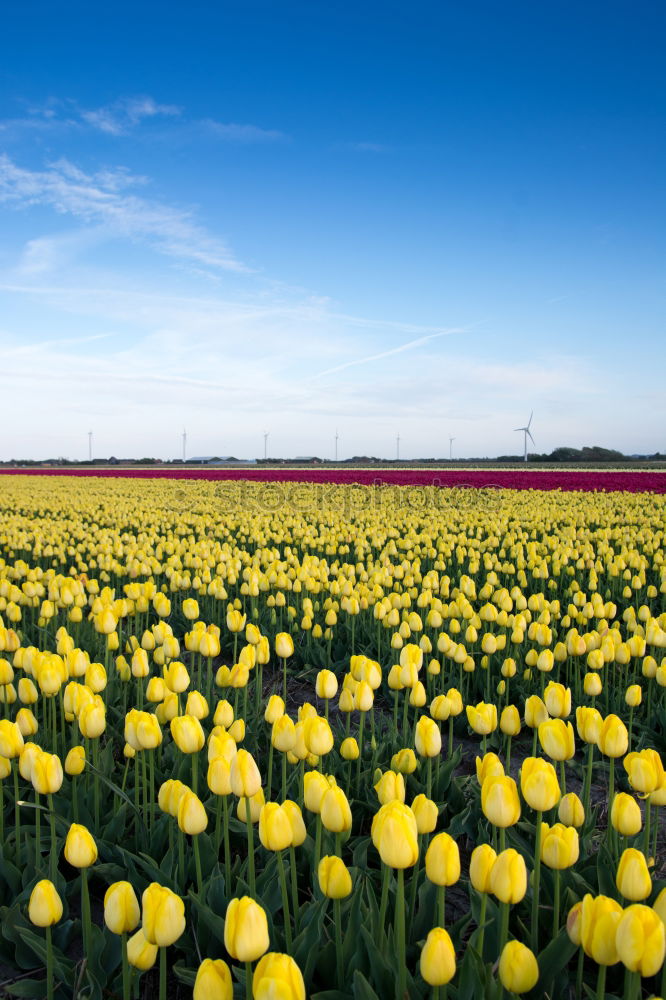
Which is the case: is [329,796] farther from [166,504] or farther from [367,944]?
[166,504]

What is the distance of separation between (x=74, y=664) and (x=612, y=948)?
2.42m

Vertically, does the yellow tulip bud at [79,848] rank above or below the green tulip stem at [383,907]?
above

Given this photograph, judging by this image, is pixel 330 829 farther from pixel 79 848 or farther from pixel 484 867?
pixel 79 848

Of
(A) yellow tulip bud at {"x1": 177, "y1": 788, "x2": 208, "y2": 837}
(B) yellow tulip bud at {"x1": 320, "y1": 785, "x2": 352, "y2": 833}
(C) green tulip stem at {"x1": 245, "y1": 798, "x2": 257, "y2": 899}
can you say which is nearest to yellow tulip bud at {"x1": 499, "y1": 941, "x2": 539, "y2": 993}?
(B) yellow tulip bud at {"x1": 320, "y1": 785, "x2": 352, "y2": 833}

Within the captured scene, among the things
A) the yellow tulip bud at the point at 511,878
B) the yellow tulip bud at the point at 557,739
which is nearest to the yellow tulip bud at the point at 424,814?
the yellow tulip bud at the point at 511,878

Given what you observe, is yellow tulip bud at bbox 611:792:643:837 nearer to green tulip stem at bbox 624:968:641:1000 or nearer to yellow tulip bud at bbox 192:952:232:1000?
green tulip stem at bbox 624:968:641:1000

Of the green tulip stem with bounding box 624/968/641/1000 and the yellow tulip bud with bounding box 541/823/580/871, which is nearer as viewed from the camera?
the green tulip stem with bounding box 624/968/641/1000

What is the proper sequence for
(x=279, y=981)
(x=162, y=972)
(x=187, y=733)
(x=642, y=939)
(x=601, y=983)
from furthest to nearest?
(x=187, y=733) → (x=162, y=972) → (x=601, y=983) → (x=642, y=939) → (x=279, y=981)

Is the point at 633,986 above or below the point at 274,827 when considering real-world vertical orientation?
below

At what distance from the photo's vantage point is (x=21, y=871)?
2.48m

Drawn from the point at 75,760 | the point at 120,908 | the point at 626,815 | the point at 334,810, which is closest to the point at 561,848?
the point at 626,815

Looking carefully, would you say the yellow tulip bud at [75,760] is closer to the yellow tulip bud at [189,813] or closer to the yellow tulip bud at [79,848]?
the yellow tulip bud at [79,848]

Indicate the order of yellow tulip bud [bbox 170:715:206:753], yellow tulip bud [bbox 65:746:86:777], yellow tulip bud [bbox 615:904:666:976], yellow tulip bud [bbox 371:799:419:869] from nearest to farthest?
yellow tulip bud [bbox 615:904:666:976]
yellow tulip bud [bbox 371:799:419:869]
yellow tulip bud [bbox 170:715:206:753]
yellow tulip bud [bbox 65:746:86:777]

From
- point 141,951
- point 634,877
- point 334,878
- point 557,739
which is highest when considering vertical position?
point 557,739
